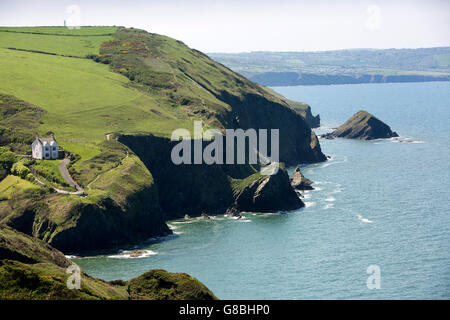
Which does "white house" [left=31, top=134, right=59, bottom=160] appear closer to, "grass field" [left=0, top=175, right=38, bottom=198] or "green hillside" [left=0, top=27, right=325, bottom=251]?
"green hillside" [left=0, top=27, right=325, bottom=251]

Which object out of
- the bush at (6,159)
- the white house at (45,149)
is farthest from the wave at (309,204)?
the bush at (6,159)

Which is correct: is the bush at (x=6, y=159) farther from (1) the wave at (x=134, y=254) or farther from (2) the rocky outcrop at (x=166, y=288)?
(2) the rocky outcrop at (x=166, y=288)

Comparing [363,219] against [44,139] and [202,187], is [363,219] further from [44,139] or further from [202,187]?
[44,139]

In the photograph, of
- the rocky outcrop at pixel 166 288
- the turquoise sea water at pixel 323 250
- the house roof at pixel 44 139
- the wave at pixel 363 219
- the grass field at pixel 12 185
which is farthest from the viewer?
the house roof at pixel 44 139

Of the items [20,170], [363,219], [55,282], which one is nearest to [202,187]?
[363,219]
